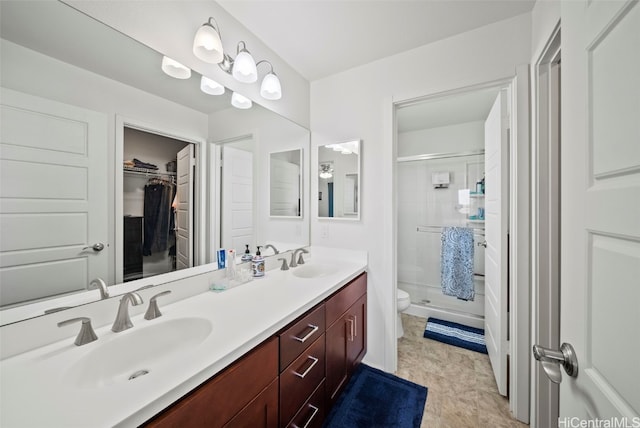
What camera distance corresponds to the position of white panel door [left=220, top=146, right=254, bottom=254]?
153 centimetres

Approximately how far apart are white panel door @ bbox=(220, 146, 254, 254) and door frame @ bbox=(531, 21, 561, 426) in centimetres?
170

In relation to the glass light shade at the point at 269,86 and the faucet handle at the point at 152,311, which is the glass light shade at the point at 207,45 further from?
the faucet handle at the point at 152,311

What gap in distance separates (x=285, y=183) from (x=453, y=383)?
196 centimetres

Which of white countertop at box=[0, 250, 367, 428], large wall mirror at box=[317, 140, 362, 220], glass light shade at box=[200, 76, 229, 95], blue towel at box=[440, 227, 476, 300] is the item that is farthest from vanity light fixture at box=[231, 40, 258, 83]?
blue towel at box=[440, 227, 476, 300]

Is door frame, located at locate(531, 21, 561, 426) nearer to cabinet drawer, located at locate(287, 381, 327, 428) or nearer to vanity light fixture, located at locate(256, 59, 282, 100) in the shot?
cabinet drawer, located at locate(287, 381, 327, 428)

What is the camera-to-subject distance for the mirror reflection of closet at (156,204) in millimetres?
1057

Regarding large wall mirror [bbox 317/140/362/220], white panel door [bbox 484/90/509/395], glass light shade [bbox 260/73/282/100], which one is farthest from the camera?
large wall mirror [bbox 317/140/362/220]

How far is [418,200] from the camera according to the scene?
10.4 feet

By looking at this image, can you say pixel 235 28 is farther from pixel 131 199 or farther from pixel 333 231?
pixel 333 231

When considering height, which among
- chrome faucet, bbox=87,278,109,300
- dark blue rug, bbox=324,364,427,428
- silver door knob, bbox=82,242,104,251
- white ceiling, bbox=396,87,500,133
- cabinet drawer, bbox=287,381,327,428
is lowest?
dark blue rug, bbox=324,364,427,428

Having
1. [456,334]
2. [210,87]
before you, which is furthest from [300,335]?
[456,334]

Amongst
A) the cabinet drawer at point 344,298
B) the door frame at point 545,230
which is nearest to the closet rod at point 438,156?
the door frame at point 545,230

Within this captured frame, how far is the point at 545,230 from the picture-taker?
4.20ft

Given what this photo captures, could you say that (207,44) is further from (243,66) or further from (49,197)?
(49,197)
